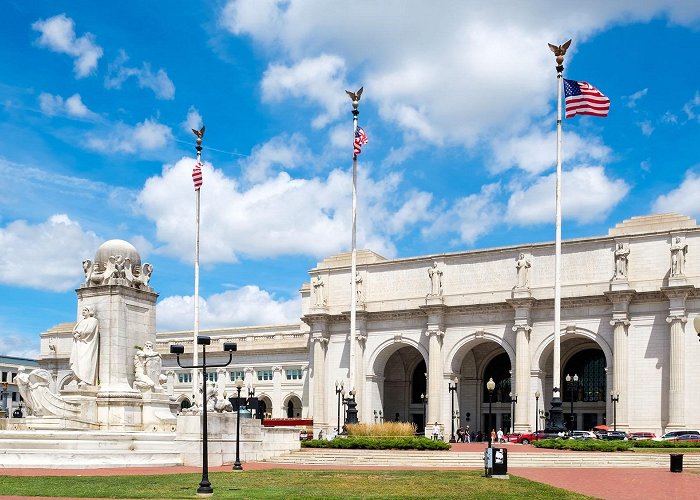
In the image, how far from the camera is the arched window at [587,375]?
8481 cm

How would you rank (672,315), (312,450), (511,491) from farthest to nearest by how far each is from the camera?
(672,315)
(312,450)
(511,491)

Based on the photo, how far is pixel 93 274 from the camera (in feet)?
135

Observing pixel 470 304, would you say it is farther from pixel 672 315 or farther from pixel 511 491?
pixel 511 491

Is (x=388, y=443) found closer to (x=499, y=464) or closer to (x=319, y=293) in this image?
(x=499, y=464)

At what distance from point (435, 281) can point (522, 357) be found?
1147cm

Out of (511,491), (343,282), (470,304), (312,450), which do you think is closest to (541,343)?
(470,304)

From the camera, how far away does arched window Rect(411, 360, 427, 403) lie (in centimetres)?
9650

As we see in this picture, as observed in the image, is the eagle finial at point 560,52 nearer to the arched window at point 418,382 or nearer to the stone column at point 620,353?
the stone column at point 620,353

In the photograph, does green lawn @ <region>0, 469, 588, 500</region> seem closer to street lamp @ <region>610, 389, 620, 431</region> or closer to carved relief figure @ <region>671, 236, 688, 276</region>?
street lamp @ <region>610, 389, 620, 431</region>

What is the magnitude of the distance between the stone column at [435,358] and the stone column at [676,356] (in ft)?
67.1

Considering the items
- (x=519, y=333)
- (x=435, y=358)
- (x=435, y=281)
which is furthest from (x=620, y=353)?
(x=435, y=281)

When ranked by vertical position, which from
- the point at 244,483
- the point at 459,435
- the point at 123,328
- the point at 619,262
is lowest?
the point at 459,435

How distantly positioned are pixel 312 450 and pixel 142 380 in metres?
11.9

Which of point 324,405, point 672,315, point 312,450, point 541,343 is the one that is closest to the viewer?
point 312,450
